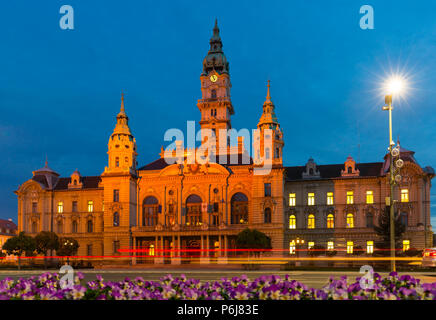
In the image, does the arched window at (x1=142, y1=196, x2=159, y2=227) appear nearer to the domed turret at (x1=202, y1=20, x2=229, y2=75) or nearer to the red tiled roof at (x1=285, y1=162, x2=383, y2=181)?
the red tiled roof at (x1=285, y1=162, x2=383, y2=181)

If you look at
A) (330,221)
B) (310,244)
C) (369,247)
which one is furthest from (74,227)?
(369,247)

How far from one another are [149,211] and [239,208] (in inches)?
577

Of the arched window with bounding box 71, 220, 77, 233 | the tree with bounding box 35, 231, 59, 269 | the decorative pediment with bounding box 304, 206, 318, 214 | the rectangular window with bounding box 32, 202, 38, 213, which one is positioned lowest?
the tree with bounding box 35, 231, 59, 269

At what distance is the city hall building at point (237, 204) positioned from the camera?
66.4 meters

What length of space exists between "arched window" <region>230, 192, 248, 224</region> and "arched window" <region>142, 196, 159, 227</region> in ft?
40.5

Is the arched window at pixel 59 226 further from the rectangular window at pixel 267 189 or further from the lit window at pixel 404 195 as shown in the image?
the lit window at pixel 404 195

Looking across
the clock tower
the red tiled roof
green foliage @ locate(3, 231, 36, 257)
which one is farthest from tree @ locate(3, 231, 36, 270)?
the red tiled roof

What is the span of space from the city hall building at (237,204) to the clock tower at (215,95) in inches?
311

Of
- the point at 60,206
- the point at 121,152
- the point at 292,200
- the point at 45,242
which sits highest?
the point at 121,152

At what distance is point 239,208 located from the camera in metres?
70.1

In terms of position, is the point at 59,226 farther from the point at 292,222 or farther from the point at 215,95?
the point at 292,222

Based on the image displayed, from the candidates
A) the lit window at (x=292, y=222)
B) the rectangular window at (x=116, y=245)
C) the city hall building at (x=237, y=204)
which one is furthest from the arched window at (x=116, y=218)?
the lit window at (x=292, y=222)

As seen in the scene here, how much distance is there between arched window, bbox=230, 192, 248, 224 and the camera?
69750 millimetres
